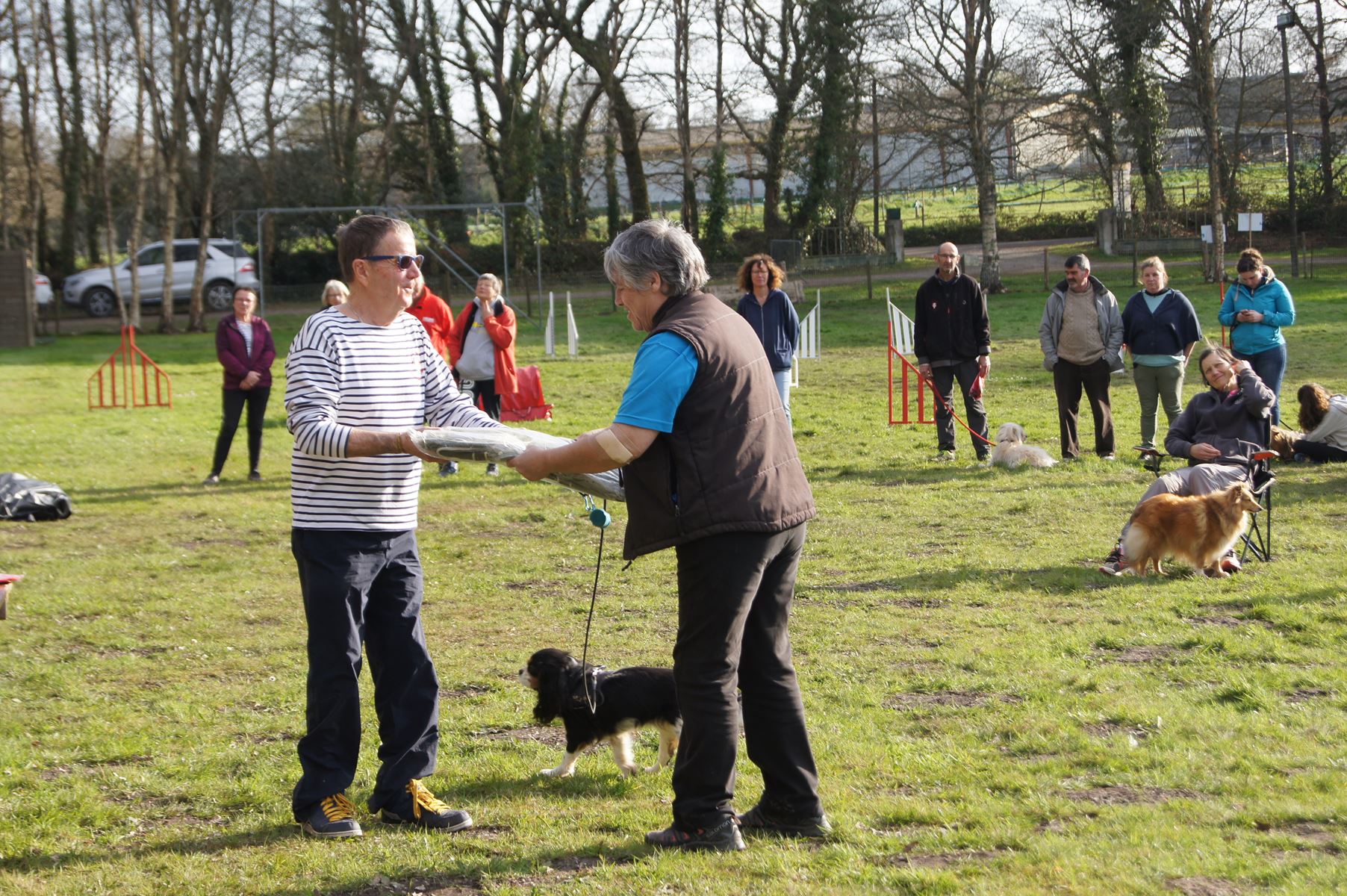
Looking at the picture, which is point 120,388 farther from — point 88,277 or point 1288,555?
point 1288,555

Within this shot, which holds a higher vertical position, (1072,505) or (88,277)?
(88,277)

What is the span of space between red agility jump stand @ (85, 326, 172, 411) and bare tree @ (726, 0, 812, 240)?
2118cm

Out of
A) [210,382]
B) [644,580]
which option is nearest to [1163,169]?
[210,382]

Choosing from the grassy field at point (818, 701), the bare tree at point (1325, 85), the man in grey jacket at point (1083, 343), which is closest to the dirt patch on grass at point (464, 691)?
the grassy field at point (818, 701)

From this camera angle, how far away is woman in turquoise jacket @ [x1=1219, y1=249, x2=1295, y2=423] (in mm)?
10852

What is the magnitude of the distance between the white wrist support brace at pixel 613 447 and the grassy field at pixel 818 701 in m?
1.22

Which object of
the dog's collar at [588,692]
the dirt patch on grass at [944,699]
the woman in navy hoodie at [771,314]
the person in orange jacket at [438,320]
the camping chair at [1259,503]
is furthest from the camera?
the person in orange jacket at [438,320]

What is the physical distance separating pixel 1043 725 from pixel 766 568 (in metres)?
1.75

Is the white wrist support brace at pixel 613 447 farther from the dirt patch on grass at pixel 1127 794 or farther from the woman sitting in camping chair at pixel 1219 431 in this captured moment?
the woman sitting in camping chair at pixel 1219 431

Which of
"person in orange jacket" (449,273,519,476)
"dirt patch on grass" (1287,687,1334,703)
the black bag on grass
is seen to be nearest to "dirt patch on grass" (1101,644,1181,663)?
"dirt patch on grass" (1287,687,1334,703)

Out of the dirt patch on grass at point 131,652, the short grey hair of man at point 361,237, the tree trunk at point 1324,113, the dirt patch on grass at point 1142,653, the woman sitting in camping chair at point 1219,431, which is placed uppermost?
the tree trunk at point 1324,113

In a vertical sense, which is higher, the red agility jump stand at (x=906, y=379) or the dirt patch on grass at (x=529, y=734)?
the red agility jump stand at (x=906, y=379)

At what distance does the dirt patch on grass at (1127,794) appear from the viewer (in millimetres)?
4133

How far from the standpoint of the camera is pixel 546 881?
3.68 metres
